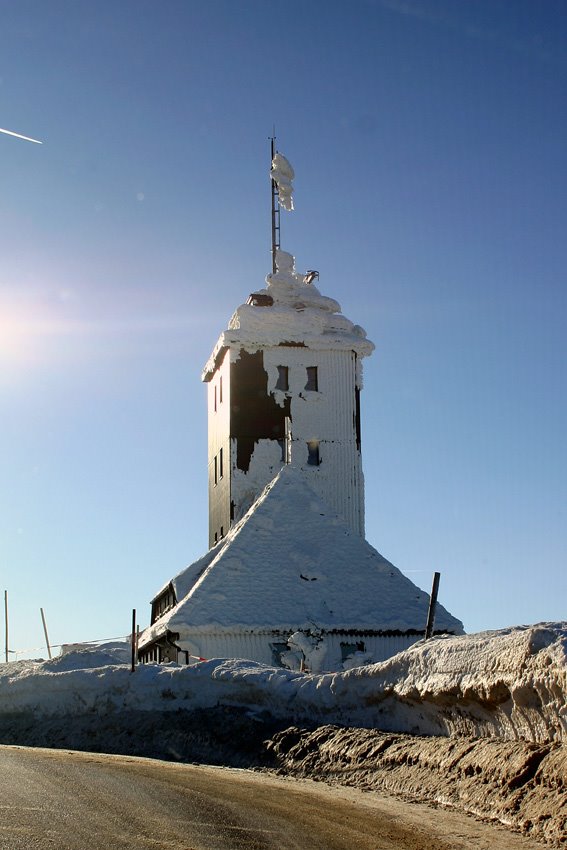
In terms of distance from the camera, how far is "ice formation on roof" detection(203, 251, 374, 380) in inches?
1734

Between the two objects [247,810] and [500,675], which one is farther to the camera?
[500,675]

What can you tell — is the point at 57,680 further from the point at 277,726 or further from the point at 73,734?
the point at 277,726

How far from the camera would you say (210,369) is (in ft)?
153

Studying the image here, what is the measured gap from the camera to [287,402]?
144ft

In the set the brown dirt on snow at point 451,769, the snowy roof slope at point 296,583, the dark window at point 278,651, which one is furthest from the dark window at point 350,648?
the brown dirt on snow at point 451,769

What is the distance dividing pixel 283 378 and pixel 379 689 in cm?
3143

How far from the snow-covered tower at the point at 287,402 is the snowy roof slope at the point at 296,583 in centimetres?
910

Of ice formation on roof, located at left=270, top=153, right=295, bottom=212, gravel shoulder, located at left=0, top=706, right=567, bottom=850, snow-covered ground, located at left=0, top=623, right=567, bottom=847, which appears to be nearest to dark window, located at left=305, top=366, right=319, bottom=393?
ice formation on roof, located at left=270, top=153, right=295, bottom=212

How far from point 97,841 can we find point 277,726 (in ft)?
24.5

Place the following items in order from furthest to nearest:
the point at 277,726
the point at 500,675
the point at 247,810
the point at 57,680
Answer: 1. the point at 57,680
2. the point at 277,726
3. the point at 500,675
4. the point at 247,810

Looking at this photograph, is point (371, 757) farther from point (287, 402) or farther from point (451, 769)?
point (287, 402)

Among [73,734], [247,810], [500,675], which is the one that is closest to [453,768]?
[500,675]

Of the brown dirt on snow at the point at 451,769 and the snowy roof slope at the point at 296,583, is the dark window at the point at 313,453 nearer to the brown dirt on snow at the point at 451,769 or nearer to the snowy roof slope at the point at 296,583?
the snowy roof slope at the point at 296,583

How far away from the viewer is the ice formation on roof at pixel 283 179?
5053cm
